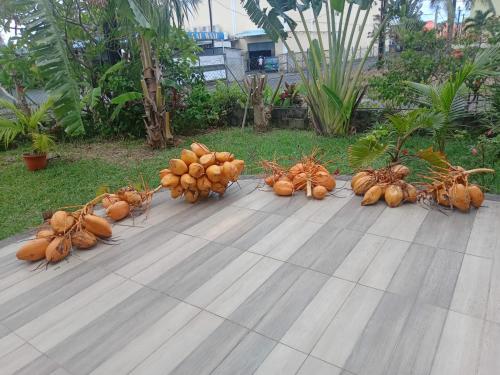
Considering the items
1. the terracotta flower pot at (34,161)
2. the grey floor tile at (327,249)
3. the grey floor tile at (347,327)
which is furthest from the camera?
the terracotta flower pot at (34,161)

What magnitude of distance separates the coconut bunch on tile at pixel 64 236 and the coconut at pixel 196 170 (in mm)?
870

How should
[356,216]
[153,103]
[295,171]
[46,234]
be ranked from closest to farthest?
[46,234] → [356,216] → [295,171] → [153,103]

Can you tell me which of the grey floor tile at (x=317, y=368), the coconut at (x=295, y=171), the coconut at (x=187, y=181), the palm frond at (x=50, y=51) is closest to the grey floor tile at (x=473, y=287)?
the grey floor tile at (x=317, y=368)

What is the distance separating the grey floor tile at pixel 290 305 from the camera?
1.77 meters

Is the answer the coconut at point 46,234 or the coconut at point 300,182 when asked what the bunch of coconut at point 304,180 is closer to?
the coconut at point 300,182

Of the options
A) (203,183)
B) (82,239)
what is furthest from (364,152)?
(82,239)

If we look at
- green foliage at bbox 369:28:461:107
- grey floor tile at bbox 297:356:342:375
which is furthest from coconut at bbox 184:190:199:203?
green foliage at bbox 369:28:461:107

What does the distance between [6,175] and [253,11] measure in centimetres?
496

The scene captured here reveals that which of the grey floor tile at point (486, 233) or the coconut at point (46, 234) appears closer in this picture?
the grey floor tile at point (486, 233)

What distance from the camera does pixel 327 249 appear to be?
2484 millimetres

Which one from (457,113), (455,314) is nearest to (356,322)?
(455,314)

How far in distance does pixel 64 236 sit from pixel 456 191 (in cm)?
301

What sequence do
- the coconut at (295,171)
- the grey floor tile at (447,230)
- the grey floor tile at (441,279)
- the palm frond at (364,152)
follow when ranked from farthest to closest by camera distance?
the coconut at (295,171), the palm frond at (364,152), the grey floor tile at (447,230), the grey floor tile at (441,279)

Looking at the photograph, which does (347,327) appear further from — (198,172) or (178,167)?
(178,167)
